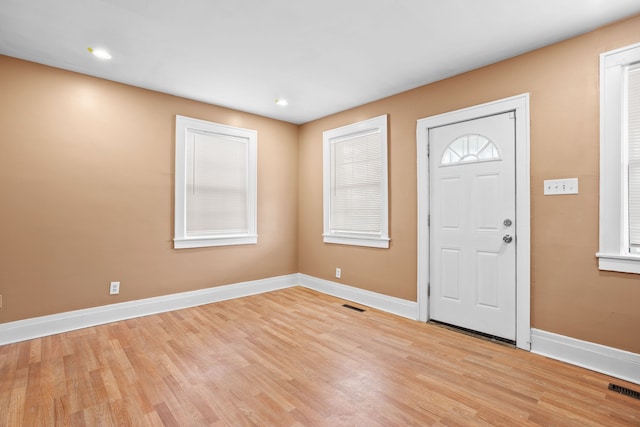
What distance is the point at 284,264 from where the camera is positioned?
4984 millimetres

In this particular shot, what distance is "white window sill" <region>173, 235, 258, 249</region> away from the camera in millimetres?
3879

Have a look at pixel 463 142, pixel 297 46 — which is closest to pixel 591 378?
pixel 463 142

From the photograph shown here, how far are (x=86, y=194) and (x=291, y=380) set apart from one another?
2871mm

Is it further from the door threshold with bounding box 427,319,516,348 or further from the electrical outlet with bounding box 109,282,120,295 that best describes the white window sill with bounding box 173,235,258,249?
the door threshold with bounding box 427,319,516,348

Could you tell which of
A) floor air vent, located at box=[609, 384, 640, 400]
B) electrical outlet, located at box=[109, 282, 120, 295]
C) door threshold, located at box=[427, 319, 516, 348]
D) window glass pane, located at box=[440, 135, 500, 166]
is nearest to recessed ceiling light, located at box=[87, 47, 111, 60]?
electrical outlet, located at box=[109, 282, 120, 295]

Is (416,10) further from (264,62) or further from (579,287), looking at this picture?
(579,287)

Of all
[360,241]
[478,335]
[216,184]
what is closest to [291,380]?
[478,335]

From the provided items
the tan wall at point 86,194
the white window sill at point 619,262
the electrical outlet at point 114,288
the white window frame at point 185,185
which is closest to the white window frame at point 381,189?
the white window frame at point 185,185

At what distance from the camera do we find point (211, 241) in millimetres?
4137

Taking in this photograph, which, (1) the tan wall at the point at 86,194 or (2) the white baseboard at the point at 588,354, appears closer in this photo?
(2) the white baseboard at the point at 588,354

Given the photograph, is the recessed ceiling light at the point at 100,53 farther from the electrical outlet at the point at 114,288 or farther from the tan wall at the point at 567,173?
the tan wall at the point at 567,173

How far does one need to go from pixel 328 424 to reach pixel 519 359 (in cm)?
179

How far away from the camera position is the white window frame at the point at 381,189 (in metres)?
3.86

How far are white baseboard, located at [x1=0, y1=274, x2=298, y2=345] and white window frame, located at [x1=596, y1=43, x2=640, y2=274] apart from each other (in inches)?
154
